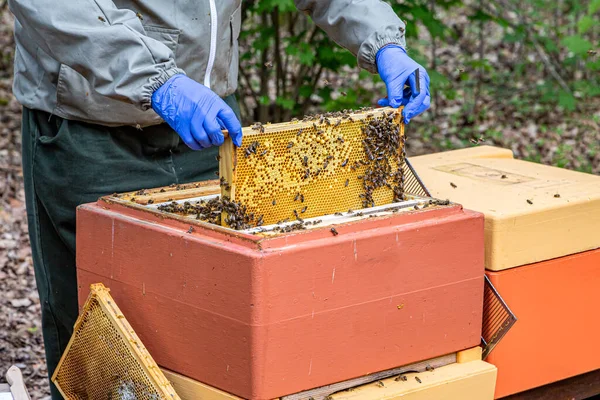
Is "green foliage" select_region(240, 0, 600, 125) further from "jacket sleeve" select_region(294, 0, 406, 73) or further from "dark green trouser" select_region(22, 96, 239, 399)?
"dark green trouser" select_region(22, 96, 239, 399)

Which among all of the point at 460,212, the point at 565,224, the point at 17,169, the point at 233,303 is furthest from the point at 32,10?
the point at 17,169

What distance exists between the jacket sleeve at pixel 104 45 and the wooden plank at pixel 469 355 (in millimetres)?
1114

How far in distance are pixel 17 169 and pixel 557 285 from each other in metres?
5.20

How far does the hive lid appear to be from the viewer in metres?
2.30

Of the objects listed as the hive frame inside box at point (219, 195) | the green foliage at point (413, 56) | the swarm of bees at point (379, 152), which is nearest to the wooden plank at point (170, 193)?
the hive frame inside box at point (219, 195)

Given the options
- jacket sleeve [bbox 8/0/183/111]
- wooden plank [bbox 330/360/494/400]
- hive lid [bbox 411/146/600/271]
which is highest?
jacket sleeve [bbox 8/0/183/111]

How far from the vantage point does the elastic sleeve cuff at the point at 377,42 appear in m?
2.79

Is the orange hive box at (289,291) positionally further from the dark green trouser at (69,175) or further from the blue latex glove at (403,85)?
the blue latex glove at (403,85)

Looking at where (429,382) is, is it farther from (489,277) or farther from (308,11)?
(308,11)

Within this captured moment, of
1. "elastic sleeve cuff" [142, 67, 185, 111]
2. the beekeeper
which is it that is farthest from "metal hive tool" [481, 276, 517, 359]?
"elastic sleeve cuff" [142, 67, 185, 111]

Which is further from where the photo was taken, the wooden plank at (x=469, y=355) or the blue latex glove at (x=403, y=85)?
the blue latex glove at (x=403, y=85)

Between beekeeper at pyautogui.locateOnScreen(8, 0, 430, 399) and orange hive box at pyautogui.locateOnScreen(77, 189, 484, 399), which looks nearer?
orange hive box at pyautogui.locateOnScreen(77, 189, 484, 399)

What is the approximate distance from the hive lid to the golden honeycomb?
32 centimetres

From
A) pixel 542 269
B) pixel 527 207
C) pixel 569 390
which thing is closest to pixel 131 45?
pixel 527 207
